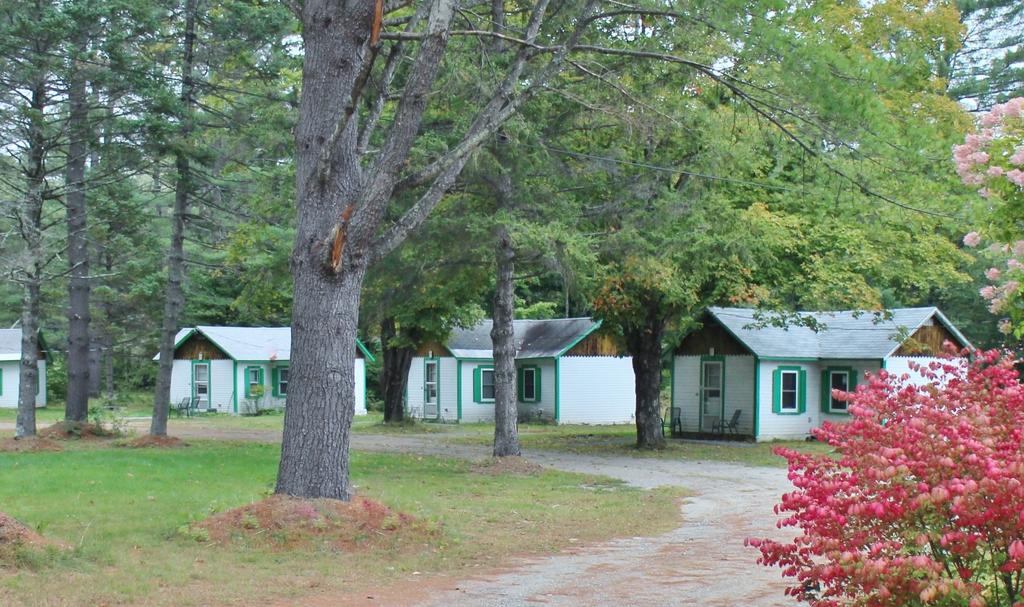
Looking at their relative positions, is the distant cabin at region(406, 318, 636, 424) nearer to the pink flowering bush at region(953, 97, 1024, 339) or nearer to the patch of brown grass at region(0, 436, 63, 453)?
the patch of brown grass at region(0, 436, 63, 453)

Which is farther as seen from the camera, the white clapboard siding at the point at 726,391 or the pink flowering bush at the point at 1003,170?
the white clapboard siding at the point at 726,391

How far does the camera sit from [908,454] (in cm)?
538

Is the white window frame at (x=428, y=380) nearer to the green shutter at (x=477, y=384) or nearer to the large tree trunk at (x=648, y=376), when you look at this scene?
the green shutter at (x=477, y=384)

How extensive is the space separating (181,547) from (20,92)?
15516 millimetres

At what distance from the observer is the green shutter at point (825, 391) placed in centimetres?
2882

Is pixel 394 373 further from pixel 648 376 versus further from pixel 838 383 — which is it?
pixel 838 383

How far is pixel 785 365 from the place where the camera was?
93.8 feet

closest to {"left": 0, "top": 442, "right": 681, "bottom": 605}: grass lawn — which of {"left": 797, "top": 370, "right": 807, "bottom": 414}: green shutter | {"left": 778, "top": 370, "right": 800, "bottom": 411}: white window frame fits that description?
{"left": 778, "top": 370, "right": 800, "bottom": 411}: white window frame

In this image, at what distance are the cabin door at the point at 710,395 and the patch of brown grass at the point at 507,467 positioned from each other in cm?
1135

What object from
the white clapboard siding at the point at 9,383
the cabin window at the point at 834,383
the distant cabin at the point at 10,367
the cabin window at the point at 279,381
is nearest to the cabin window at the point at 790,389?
the cabin window at the point at 834,383

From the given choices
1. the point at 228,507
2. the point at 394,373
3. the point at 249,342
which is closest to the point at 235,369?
the point at 249,342

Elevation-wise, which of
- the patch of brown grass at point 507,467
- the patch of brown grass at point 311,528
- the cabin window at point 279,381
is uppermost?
the cabin window at point 279,381

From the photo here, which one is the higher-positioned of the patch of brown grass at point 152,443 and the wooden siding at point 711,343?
the wooden siding at point 711,343

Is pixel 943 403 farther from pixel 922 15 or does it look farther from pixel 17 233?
pixel 922 15
